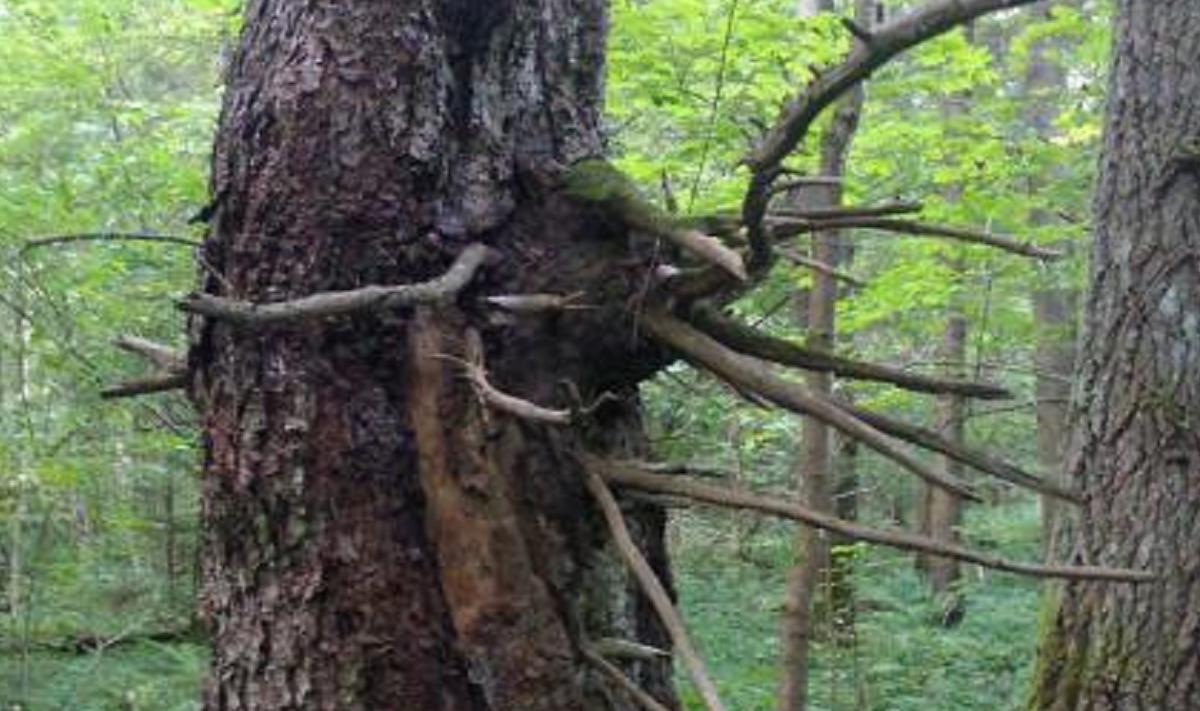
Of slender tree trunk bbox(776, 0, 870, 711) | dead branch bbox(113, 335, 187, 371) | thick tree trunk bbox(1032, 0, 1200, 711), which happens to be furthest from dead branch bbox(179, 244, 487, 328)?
slender tree trunk bbox(776, 0, 870, 711)

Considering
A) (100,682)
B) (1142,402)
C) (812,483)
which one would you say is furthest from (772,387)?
(100,682)

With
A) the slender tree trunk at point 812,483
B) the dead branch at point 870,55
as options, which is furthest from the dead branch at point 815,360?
the slender tree trunk at point 812,483

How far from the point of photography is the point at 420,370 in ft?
5.92

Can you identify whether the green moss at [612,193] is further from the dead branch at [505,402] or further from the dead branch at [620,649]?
the dead branch at [620,649]

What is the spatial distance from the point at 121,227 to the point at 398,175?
21.4 feet

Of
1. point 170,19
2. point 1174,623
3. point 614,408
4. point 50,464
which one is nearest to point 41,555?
point 50,464

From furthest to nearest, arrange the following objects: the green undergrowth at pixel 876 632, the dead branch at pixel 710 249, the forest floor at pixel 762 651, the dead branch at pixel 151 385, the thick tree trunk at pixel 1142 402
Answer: the green undergrowth at pixel 876 632 → the forest floor at pixel 762 651 → the thick tree trunk at pixel 1142 402 → the dead branch at pixel 151 385 → the dead branch at pixel 710 249

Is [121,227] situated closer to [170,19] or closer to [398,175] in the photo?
[170,19]

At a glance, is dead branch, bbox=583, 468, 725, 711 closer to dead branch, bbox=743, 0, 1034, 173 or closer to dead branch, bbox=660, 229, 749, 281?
dead branch, bbox=660, 229, 749, 281

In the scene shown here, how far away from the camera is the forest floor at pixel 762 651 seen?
7625 millimetres

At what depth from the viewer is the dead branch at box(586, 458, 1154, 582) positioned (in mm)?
1560

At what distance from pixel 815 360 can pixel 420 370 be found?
568 mm

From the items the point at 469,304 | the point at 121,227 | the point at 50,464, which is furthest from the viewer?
the point at 121,227

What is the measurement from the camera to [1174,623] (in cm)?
471
